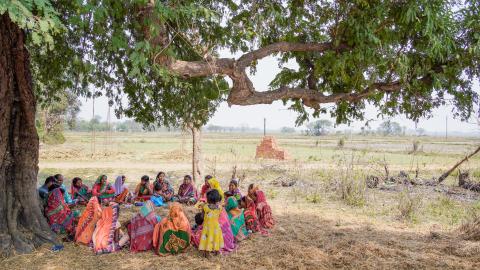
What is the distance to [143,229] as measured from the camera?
20.0ft

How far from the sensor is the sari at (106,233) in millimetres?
5945

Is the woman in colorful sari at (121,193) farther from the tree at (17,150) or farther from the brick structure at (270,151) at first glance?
the brick structure at (270,151)

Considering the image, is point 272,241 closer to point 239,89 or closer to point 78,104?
point 239,89

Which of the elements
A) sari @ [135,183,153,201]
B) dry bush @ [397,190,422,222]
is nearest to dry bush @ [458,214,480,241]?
dry bush @ [397,190,422,222]

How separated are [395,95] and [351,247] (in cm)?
264

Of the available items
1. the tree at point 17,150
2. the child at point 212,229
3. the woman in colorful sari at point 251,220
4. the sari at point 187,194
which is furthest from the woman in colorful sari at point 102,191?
the child at point 212,229

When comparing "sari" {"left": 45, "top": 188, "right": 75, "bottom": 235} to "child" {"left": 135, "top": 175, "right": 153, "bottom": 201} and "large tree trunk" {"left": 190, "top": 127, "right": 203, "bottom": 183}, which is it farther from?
"large tree trunk" {"left": 190, "top": 127, "right": 203, "bottom": 183}

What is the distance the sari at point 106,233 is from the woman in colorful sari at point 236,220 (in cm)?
179

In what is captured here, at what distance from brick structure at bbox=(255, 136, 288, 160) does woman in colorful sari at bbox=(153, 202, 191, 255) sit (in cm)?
1691

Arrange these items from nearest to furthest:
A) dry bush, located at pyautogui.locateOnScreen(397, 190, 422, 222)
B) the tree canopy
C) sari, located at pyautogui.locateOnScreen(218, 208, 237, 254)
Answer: the tree canopy, sari, located at pyautogui.locateOnScreen(218, 208, 237, 254), dry bush, located at pyautogui.locateOnScreen(397, 190, 422, 222)

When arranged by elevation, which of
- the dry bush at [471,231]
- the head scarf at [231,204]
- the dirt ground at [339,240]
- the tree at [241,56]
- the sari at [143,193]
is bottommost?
the dirt ground at [339,240]

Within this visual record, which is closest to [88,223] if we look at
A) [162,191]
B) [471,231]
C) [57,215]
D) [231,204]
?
[57,215]

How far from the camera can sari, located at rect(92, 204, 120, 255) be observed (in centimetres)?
595

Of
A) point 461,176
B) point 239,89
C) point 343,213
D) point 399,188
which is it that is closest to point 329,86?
point 239,89
